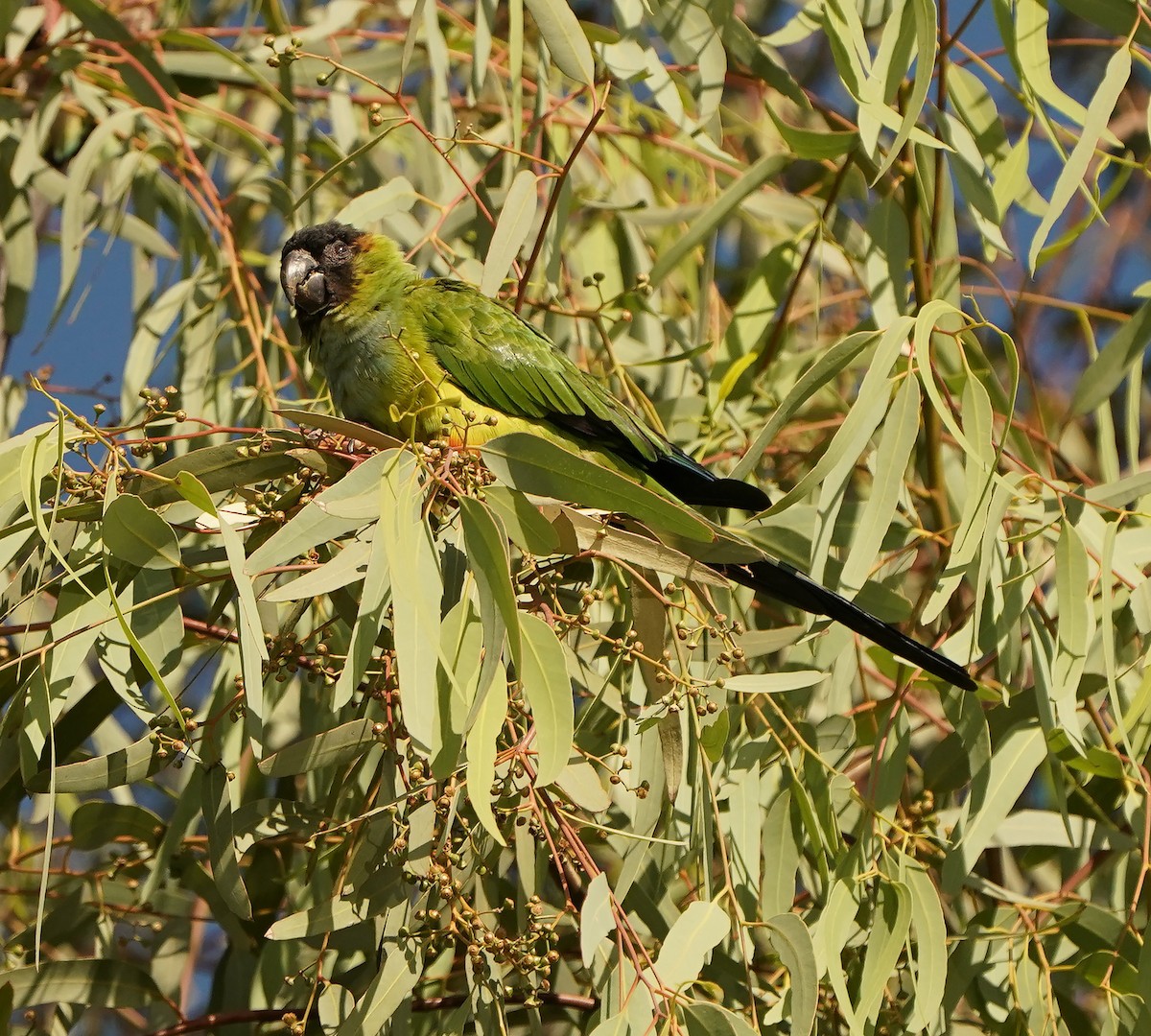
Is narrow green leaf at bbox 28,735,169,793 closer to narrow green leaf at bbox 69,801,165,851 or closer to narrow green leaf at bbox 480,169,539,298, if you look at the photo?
narrow green leaf at bbox 69,801,165,851

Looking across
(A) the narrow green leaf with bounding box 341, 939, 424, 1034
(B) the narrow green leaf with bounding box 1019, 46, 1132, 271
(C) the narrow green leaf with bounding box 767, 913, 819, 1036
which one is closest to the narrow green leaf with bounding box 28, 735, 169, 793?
(A) the narrow green leaf with bounding box 341, 939, 424, 1034

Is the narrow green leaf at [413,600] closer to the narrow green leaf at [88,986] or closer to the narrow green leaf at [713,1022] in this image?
the narrow green leaf at [713,1022]

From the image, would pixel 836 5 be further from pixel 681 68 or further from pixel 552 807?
pixel 552 807

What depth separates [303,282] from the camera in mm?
2791

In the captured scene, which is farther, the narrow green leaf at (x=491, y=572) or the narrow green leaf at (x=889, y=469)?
the narrow green leaf at (x=889, y=469)

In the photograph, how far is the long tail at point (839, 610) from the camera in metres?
2.02

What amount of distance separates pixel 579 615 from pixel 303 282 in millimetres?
1280

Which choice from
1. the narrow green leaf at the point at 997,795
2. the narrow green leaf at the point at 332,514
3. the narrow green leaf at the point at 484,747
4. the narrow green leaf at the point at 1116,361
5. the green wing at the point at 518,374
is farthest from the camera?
the green wing at the point at 518,374

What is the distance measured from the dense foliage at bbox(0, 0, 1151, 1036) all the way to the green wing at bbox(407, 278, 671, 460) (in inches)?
5.7

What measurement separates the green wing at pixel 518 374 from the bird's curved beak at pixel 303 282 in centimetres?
38

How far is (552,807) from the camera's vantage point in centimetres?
178

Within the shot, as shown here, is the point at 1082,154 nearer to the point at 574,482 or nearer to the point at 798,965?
the point at 574,482

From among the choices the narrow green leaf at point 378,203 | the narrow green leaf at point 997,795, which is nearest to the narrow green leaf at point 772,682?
the narrow green leaf at point 997,795

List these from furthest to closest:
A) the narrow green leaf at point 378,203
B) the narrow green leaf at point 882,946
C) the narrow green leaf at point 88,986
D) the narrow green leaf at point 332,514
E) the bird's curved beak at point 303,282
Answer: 1. the bird's curved beak at point 303,282
2. the narrow green leaf at point 378,203
3. the narrow green leaf at point 88,986
4. the narrow green leaf at point 882,946
5. the narrow green leaf at point 332,514
